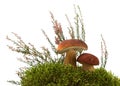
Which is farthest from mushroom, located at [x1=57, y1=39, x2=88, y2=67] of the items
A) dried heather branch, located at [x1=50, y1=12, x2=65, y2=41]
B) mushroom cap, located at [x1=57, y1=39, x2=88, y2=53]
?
dried heather branch, located at [x1=50, y1=12, x2=65, y2=41]

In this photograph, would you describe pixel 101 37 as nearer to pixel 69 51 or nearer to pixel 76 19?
pixel 76 19

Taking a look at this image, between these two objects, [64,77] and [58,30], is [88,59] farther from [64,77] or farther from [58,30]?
[58,30]

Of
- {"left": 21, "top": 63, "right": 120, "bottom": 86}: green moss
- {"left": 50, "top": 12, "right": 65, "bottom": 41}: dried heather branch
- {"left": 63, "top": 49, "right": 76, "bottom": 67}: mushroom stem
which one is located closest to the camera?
{"left": 21, "top": 63, "right": 120, "bottom": 86}: green moss

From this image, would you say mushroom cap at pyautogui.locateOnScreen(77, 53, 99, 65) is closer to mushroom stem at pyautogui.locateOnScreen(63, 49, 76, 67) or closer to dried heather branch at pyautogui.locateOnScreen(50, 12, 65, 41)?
mushroom stem at pyautogui.locateOnScreen(63, 49, 76, 67)

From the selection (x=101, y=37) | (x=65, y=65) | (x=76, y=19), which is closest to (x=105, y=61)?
(x=101, y=37)

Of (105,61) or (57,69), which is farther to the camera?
(105,61)

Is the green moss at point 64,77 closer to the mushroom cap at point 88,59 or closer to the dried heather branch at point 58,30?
the mushroom cap at point 88,59
